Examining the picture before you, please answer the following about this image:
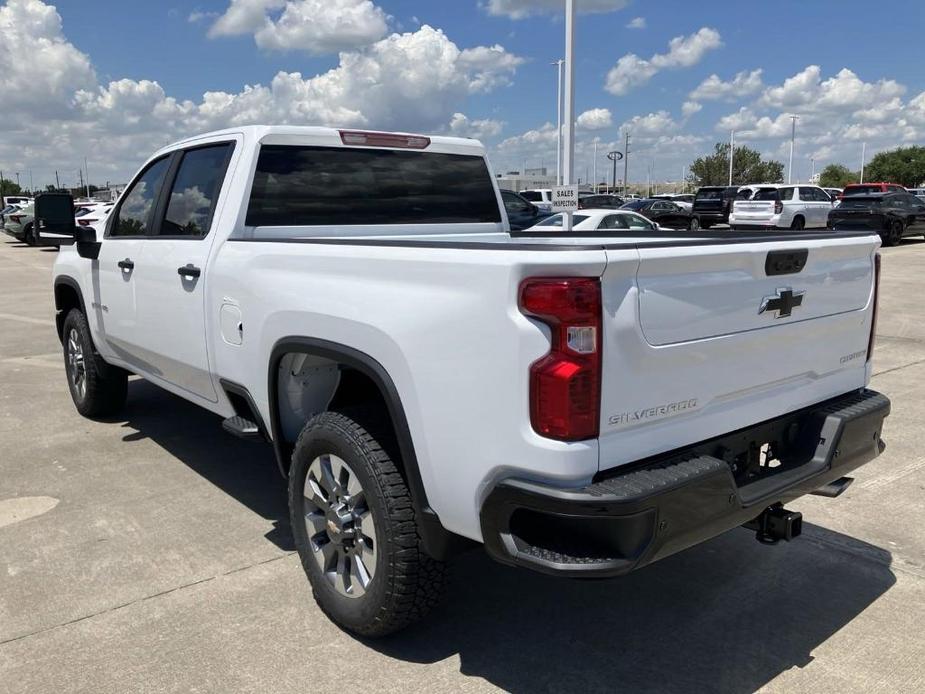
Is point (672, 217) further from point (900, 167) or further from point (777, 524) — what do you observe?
point (900, 167)

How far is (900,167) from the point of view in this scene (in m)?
85.9

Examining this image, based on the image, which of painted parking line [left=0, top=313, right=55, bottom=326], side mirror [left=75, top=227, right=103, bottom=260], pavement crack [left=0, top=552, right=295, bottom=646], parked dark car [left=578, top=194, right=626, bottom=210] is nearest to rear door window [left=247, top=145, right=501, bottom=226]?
pavement crack [left=0, top=552, right=295, bottom=646]

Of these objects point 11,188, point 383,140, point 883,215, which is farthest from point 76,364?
point 11,188

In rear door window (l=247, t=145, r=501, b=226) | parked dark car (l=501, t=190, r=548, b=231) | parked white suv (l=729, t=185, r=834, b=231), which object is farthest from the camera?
parked white suv (l=729, t=185, r=834, b=231)

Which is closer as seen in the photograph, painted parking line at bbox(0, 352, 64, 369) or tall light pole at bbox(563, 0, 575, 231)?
painted parking line at bbox(0, 352, 64, 369)

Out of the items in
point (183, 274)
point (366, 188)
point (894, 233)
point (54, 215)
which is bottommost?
point (894, 233)

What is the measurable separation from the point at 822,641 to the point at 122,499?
370 cm

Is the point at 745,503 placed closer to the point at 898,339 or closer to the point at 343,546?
the point at 343,546

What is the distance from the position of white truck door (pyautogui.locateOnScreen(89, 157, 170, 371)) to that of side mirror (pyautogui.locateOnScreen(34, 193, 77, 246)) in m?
0.26

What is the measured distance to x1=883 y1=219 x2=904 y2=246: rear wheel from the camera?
24328 mm

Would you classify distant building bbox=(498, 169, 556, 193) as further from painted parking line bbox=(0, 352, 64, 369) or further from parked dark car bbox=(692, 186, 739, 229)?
painted parking line bbox=(0, 352, 64, 369)

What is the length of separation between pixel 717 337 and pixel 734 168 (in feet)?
292

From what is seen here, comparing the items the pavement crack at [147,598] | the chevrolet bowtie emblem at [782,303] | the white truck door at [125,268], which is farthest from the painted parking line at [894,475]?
the white truck door at [125,268]

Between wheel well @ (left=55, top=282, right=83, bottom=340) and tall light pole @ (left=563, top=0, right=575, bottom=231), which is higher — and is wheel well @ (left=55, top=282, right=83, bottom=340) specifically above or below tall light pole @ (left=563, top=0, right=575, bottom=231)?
below
